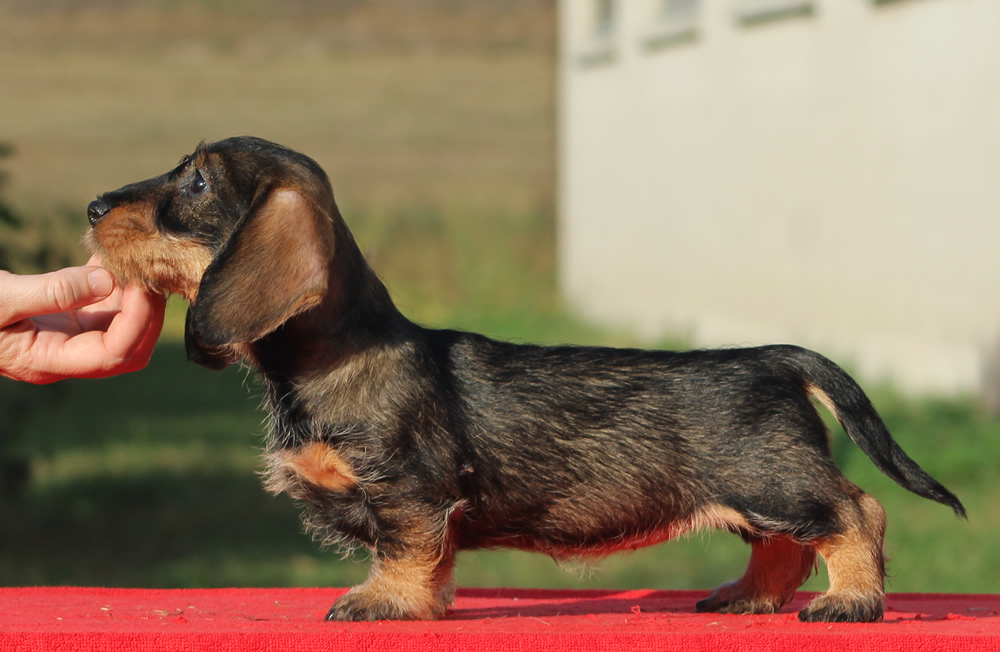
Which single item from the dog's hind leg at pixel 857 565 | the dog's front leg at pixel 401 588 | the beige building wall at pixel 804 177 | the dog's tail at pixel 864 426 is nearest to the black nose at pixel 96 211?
the dog's front leg at pixel 401 588

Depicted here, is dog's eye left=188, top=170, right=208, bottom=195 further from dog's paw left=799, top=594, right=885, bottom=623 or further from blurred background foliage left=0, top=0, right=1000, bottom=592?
dog's paw left=799, top=594, right=885, bottom=623

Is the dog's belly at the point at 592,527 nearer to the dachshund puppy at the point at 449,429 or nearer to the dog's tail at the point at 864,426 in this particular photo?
the dachshund puppy at the point at 449,429

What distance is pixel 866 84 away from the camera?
39.1ft

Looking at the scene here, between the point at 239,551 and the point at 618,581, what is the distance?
103 inches

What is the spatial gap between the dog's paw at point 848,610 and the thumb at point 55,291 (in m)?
2.12

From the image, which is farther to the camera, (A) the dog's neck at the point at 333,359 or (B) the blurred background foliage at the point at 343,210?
(B) the blurred background foliage at the point at 343,210

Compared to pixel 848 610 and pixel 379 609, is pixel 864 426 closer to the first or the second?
pixel 848 610

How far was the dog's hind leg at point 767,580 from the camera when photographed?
3.38 m

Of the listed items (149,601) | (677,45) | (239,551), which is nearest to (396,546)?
(149,601)

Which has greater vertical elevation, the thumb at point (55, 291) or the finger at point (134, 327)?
the thumb at point (55, 291)

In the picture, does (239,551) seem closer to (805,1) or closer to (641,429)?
(641,429)

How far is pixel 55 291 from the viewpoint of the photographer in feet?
10.9

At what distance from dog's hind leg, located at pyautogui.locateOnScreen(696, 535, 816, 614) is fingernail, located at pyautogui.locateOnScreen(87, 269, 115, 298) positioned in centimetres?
193

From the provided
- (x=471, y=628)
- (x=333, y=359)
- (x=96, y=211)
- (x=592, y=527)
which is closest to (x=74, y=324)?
(x=96, y=211)
